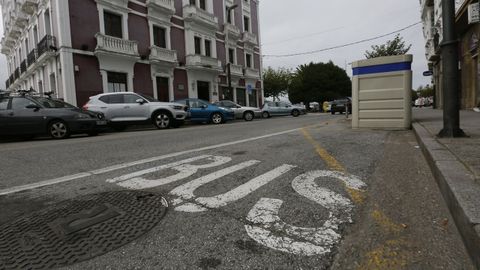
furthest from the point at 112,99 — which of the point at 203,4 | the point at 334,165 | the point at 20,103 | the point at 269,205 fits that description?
the point at 203,4

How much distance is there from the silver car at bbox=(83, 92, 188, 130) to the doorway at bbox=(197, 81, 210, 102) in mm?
11391

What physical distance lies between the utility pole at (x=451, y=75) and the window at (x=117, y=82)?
55.8ft

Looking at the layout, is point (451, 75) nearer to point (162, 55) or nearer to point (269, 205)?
point (269, 205)

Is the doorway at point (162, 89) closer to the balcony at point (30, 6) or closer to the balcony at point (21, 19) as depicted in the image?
the balcony at point (30, 6)

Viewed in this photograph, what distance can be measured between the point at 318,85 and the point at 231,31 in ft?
97.4

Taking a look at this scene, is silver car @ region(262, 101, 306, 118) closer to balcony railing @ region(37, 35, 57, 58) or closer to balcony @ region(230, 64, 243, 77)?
balcony @ region(230, 64, 243, 77)

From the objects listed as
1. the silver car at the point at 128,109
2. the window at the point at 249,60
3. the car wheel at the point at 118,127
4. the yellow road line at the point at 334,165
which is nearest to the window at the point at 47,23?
the silver car at the point at 128,109

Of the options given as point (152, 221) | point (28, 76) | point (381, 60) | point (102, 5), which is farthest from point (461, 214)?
point (28, 76)

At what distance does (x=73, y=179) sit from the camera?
3980 millimetres

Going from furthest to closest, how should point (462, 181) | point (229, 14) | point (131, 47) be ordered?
point (229, 14) < point (131, 47) < point (462, 181)

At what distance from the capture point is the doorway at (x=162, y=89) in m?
21.2

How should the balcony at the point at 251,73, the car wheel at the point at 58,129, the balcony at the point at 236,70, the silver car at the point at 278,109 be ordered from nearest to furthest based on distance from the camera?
1. the car wheel at the point at 58,129
2. the silver car at the point at 278,109
3. the balcony at the point at 236,70
4. the balcony at the point at 251,73

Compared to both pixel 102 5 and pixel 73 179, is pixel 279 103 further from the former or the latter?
pixel 73 179

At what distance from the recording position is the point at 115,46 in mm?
17734
